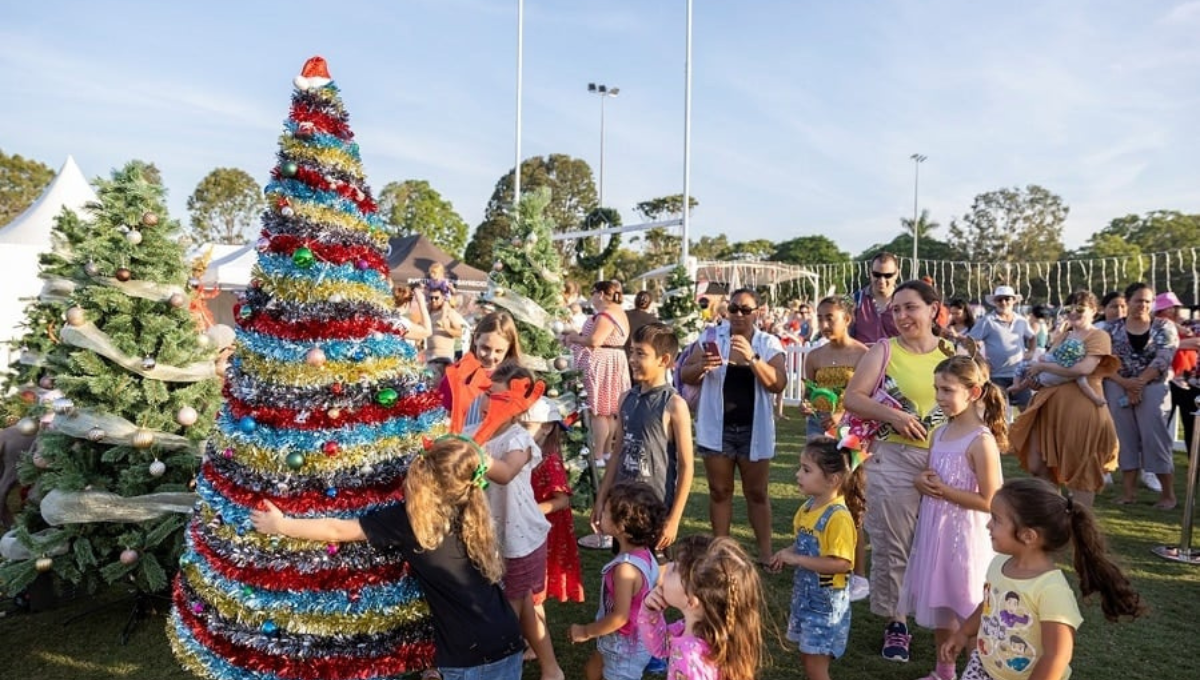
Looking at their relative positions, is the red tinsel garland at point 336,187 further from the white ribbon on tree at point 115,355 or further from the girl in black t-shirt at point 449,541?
the white ribbon on tree at point 115,355

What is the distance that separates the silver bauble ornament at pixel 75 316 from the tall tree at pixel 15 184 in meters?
50.8

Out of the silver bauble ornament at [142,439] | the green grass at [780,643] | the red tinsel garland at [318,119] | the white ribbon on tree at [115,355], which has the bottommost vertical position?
the green grass at [780,643]

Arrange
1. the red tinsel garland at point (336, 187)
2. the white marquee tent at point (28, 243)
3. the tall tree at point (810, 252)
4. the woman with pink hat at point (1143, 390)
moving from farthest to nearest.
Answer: the tall tree at point (810, 252)
the white marquee tent at point (28, 243)
the woman with pink hat at point (1143, 390)
the red tinsel garland at point (336, 187)

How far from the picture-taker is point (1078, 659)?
3865 millimetres

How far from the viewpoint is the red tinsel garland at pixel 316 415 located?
2721mm

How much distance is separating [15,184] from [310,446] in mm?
54711

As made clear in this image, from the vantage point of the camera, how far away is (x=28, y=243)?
13359 millimetres

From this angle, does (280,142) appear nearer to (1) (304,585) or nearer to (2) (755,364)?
(1) (304,585)

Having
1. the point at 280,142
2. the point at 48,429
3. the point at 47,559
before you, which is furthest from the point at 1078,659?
the point at 48,429

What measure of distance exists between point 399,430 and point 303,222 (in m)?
0.91

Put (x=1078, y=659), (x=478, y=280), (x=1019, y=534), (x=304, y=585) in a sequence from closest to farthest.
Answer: (x=1019, y=534), (x=304, y=585), (x=1078, y=659), (x=478, y=280)

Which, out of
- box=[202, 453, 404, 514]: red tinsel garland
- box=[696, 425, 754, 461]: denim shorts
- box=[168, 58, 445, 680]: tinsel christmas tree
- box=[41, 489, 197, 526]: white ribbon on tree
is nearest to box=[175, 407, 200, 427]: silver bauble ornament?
box=[41, 489, 197, 526]: white ribbon on tree

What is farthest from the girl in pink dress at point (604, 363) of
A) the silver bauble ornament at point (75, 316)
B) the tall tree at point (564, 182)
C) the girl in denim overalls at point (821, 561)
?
the tall tree at point (564, 182)

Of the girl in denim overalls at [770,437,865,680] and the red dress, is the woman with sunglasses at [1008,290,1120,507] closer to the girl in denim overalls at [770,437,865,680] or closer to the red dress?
the girl in denim overalls at [770,437,865,680]
